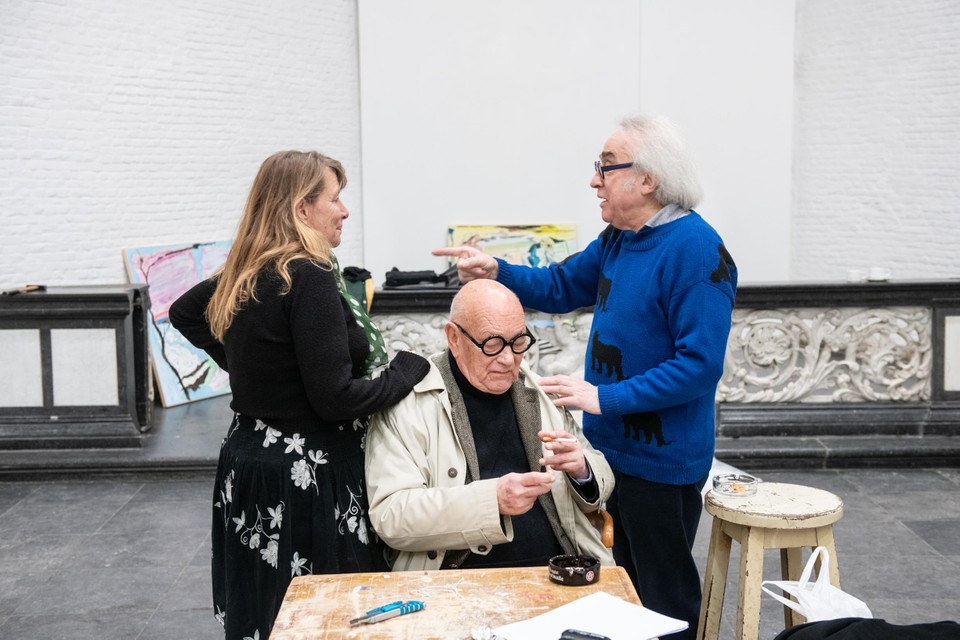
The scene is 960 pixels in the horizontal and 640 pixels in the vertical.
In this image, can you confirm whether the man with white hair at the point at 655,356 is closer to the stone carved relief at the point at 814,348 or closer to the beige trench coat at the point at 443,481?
the beige trench coat at the point at 443,481

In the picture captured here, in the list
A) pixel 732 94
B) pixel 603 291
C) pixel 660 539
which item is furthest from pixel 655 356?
pixel 732 94

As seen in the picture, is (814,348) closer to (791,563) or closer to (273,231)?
(791,563)

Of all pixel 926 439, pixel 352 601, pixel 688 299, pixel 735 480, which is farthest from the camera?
pixel 926 439

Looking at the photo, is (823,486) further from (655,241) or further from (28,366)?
(28,366)

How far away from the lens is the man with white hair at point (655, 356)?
2664 millimetres

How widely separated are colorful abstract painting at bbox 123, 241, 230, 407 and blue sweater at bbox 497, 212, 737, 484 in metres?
5.48

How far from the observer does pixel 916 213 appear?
9.31 meters

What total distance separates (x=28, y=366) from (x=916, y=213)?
24.8 feet

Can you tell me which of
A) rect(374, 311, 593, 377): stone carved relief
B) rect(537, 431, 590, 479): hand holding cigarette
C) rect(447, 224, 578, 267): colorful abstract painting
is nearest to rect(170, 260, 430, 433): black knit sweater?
rect(537, 431, 590, 479): hand holding cigarette

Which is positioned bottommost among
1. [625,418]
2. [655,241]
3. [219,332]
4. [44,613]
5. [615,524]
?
[44,613]

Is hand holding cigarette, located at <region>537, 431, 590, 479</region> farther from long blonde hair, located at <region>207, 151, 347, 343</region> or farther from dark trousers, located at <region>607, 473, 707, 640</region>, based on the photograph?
long blonde hair, located at <region>207, 151, 347, 343</region>

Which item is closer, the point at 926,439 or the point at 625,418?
the point at 625,418

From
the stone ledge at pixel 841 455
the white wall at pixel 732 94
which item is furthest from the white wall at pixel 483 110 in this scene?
the stone ledge at pixel 841 455

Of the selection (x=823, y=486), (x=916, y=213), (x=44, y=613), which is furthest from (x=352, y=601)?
(x=916, y=213)
